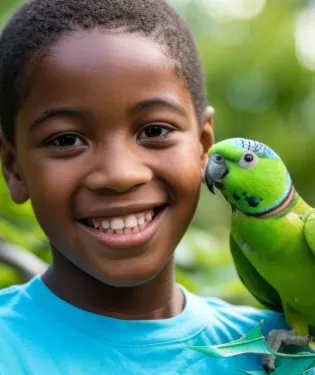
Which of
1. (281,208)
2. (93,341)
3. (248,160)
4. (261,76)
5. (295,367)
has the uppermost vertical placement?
(261,76)

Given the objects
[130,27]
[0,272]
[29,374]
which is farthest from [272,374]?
[0,272]

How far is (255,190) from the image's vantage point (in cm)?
168

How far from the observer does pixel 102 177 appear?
1468 millimetres

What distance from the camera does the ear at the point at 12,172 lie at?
5.66 feet

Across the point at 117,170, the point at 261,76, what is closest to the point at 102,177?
the point at 117,170

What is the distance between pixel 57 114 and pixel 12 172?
0.29 metres

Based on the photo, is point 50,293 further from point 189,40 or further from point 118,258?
point 189,40

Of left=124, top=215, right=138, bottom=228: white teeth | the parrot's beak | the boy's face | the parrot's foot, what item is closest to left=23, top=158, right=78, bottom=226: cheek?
the boy's face

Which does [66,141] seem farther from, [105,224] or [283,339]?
[283,339]

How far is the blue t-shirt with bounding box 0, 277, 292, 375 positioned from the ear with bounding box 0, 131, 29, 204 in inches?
8.2

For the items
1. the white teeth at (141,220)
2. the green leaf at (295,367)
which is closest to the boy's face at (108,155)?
the white teeth at (141,220)

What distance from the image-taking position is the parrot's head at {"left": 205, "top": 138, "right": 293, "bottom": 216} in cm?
167

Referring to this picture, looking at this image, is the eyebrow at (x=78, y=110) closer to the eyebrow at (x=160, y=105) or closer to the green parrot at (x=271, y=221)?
the eyebrow at (x=160, y=105)

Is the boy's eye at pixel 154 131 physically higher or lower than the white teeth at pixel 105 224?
higher
